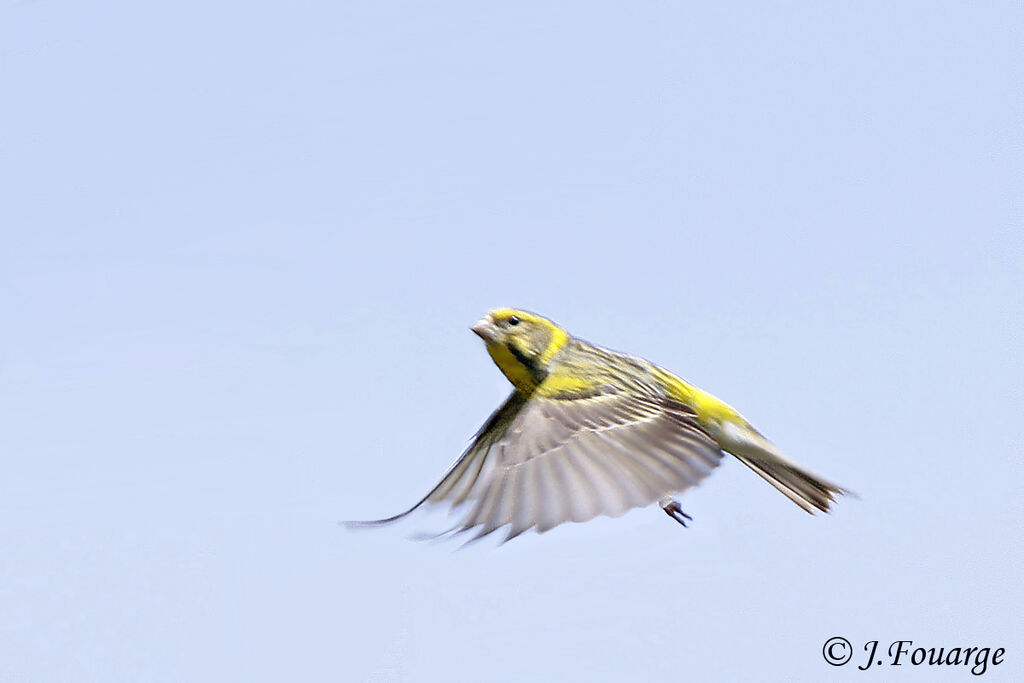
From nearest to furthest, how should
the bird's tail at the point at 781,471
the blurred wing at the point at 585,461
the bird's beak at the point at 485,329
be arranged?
the blurred wing at the point at 585,461, the bird's beak at the point at 485,329, the bird's tail at the point at 781,471

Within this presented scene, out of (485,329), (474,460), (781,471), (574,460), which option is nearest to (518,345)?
(485,329)

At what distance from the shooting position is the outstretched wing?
181 inches

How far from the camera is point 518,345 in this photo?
5.36 m

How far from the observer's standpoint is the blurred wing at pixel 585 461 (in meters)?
4.59

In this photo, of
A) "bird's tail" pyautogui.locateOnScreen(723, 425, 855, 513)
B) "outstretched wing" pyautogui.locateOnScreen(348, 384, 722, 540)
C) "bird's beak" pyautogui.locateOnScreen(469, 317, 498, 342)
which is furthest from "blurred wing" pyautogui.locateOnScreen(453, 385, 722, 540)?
"bird's tail" pyautogui.locateOnScreen(723, 425, 855, 513)

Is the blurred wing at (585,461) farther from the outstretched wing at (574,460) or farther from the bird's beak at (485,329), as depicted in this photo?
the bird's beak at (485,329)

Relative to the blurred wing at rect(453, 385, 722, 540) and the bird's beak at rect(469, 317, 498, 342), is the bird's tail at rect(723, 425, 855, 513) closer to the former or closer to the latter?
the blurred wing at rect(453, 385, 722, 540)

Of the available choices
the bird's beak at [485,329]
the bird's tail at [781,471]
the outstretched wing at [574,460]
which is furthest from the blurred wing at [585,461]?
the bird's tail at [781,471]

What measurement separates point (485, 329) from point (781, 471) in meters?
1.49

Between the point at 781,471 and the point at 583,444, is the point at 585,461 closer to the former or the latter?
the point at 583,444

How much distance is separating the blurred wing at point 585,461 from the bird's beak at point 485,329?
0.30m

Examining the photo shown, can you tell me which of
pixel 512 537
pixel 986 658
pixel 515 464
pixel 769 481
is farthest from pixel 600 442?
pixel 986 658

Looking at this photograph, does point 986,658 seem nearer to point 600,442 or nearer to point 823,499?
point 823,499

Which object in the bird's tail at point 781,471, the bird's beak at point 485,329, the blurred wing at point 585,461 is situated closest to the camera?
the blurred wing at point 585,461
